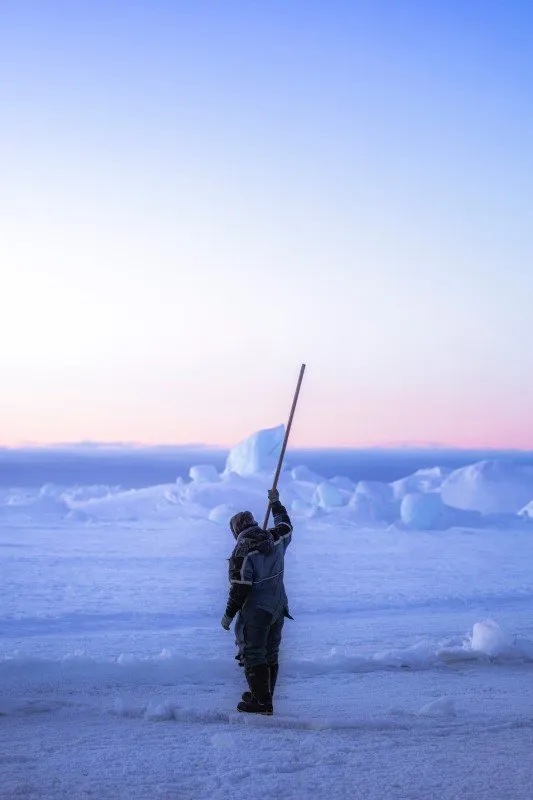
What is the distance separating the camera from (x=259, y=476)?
24.6 meters

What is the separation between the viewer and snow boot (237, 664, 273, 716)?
4.36m

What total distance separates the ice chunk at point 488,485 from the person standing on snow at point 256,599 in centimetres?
1922

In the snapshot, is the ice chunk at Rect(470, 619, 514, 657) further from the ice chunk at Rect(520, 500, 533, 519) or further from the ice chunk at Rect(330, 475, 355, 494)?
the ice chunk at Rect(330, 475, 355, 494)

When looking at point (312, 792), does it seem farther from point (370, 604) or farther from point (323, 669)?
point (370, 604)

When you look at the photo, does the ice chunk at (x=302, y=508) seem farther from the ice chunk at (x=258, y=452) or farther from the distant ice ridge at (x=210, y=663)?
the distant ice ridge at (x=210, y=663)

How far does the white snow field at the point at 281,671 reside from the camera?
3.30 m

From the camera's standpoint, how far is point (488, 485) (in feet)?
75.4

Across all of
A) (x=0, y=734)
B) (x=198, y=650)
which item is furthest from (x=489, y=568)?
(x=0, y=734)

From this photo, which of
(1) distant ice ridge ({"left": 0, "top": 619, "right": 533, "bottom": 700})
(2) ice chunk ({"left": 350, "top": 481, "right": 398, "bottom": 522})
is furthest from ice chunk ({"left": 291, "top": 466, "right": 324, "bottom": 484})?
(1) distant ice ridge ({"left": 0, "top": 619, "right": 533, "bottom": 700})

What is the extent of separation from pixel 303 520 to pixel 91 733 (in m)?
17.5

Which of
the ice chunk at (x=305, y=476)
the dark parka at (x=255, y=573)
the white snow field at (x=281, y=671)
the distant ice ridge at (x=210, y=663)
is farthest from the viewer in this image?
the ice chunk at (x=305, y=476)

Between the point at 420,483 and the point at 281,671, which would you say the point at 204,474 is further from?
the point at 281,671

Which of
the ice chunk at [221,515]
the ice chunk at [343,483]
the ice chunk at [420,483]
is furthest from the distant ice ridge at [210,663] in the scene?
the ice chunk at [343,483]

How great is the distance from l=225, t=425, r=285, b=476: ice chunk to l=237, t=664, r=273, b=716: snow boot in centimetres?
1716
